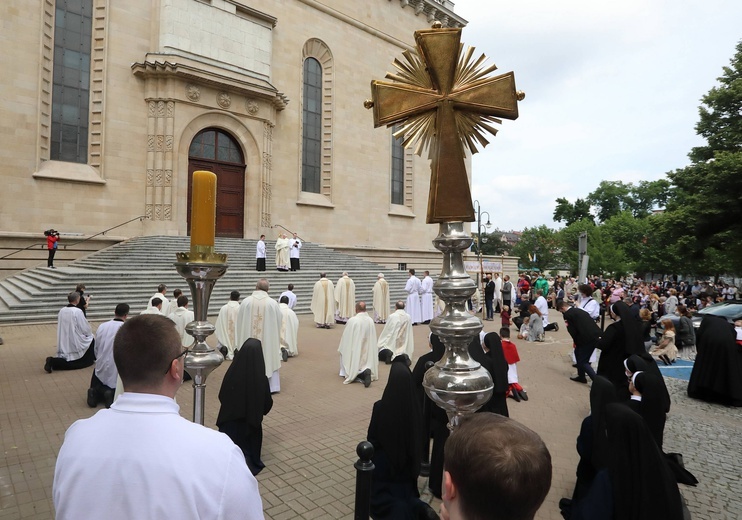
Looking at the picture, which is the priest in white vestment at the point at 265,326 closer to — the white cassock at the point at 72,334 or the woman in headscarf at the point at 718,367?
the white cassock at the point at 72,334

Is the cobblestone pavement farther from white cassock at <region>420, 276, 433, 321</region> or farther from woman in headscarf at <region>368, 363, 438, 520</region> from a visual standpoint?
white cassock at <region>420, 276, 433, 321</region>

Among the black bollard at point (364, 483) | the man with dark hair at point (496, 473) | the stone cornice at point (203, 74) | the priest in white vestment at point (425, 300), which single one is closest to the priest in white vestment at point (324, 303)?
the priest in white vestment at point (425, 300)

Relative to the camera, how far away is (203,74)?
19500 millimetres

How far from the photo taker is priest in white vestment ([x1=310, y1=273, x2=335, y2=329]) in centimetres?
1401

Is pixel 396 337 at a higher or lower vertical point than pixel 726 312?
lower

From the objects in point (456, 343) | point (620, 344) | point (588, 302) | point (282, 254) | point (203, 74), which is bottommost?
point (620, 344)

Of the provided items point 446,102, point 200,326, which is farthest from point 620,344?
point 200,326

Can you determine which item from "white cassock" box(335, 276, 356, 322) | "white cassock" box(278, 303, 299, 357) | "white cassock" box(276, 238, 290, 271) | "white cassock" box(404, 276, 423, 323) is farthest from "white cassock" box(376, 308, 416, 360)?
"white cassock" box(276, 238, 290, 271)

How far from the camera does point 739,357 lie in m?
8.14

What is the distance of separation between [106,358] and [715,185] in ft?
73.9

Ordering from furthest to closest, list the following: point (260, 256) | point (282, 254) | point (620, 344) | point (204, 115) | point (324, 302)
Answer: point (204, 115)
point (282, 254)
point (260, 256)
point (324, 302)
point (620, 344)

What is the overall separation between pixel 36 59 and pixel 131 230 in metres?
7.29

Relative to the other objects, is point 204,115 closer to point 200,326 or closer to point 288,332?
point 288,332

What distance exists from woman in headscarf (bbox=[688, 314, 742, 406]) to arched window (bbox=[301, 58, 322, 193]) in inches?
790
